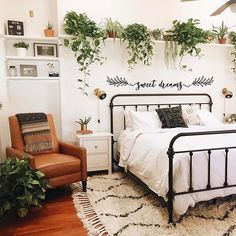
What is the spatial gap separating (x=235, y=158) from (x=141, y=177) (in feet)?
3.42

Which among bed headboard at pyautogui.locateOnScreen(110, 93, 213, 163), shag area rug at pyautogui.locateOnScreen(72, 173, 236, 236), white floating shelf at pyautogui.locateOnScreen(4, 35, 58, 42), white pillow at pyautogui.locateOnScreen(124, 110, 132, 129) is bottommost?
shag area rug at pyautogui.locateOnScreen(72, 173, 236, 236)

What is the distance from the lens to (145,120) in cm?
390

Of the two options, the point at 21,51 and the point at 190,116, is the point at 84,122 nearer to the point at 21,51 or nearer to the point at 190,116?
the point at 21,51

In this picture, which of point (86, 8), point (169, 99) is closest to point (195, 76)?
point (169, 99)

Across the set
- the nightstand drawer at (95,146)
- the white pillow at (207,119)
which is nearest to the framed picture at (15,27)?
the nightstand drawer at (95,146)

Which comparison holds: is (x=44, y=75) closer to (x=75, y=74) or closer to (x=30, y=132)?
(x=75, y=74)

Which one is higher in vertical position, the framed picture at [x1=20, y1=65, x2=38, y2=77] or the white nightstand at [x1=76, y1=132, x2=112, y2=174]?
the framed picture at [x1=20, y1=65, x2=38, y2=77]

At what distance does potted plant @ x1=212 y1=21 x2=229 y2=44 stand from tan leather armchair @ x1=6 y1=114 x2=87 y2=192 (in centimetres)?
302

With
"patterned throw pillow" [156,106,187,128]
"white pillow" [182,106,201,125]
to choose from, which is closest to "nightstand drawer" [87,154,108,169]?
"patterned throw pillow" [156,106,187,128]

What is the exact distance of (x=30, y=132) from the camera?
3459mm

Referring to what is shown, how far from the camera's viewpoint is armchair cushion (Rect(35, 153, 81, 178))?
9.84ft

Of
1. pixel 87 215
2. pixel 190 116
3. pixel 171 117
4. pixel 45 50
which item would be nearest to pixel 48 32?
pixel 45 50

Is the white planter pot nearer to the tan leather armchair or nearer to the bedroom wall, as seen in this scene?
the bedroom wall

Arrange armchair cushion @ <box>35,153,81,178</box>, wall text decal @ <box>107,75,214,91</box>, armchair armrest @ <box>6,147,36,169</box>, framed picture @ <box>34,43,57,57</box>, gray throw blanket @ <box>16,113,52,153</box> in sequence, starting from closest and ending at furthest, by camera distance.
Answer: armchair armrest @ <box>6,147,36,169</box> → armchair cushion @ <box>35,153,81,178</box> → gray throw blanket @ <box>16,113,52,153</box> → framed picture @ <box>34,43,57,57</box> → wall text decal @ <box>107,75,214,91</box>
